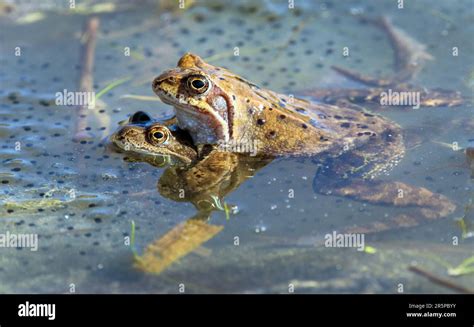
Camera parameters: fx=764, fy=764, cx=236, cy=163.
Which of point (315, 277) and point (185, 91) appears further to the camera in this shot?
point (185, 91)

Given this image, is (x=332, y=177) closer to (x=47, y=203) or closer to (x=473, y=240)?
(x=473, y=240)

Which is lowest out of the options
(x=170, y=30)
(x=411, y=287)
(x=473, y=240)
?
(x=411, y=287)

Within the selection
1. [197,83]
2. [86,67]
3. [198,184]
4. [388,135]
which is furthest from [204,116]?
[86,67]

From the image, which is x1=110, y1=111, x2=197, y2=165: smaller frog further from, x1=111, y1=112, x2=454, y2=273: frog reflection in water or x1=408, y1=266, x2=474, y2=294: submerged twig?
x1=408, y1=266, x2=474, y2=294: submerged twig

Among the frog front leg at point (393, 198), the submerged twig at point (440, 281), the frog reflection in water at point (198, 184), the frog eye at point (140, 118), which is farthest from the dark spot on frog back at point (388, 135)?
the frog eye at point (140, 118)

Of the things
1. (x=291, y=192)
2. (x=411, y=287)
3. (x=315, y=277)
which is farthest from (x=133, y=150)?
(x=411, y=287)

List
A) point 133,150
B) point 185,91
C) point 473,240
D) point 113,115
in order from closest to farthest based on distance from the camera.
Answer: point 473,240
point 185,91
point 133,150
point 113,115

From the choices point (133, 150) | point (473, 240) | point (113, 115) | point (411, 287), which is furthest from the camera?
point (113, 115)

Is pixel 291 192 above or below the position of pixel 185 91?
below
